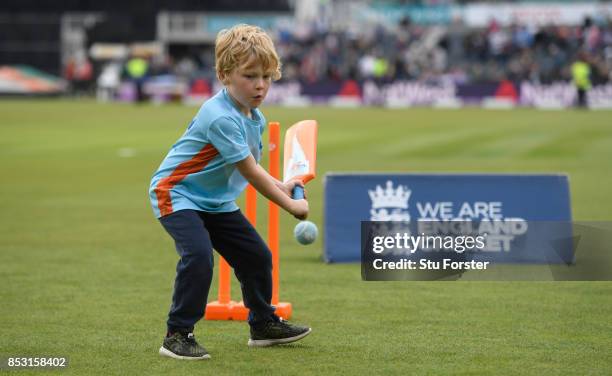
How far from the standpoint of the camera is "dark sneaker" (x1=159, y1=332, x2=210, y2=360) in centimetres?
685

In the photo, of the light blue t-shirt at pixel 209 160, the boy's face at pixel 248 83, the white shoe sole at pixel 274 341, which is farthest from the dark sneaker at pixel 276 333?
the boy's face at pixel 248 83

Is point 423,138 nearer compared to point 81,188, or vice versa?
point 81,188

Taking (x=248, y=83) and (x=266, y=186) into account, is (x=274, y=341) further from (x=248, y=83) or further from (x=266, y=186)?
(x=248, y=83)

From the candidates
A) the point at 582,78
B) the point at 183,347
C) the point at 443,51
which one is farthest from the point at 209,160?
the point at 443,51

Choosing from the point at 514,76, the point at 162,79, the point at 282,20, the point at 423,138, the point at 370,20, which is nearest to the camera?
the point at 423,138

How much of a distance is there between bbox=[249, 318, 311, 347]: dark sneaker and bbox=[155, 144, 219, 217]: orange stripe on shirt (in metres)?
1.03

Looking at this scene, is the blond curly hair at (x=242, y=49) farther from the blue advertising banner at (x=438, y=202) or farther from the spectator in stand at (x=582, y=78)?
the spectator in stand at (x=582, y=78)

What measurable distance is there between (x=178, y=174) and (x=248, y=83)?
662 mm

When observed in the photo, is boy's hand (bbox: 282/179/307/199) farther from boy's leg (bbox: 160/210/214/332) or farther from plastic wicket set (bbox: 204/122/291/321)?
plastic wicket set (bbox: 204/122/291/321)

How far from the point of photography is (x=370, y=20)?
2292 inches

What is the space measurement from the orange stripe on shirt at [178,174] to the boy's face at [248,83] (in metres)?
0.33

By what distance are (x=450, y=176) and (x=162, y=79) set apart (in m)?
43.3

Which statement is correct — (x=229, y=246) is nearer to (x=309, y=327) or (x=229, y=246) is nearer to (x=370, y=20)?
(x=309, y=327)

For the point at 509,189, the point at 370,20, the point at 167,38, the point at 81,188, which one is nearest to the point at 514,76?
the point at 370,20
